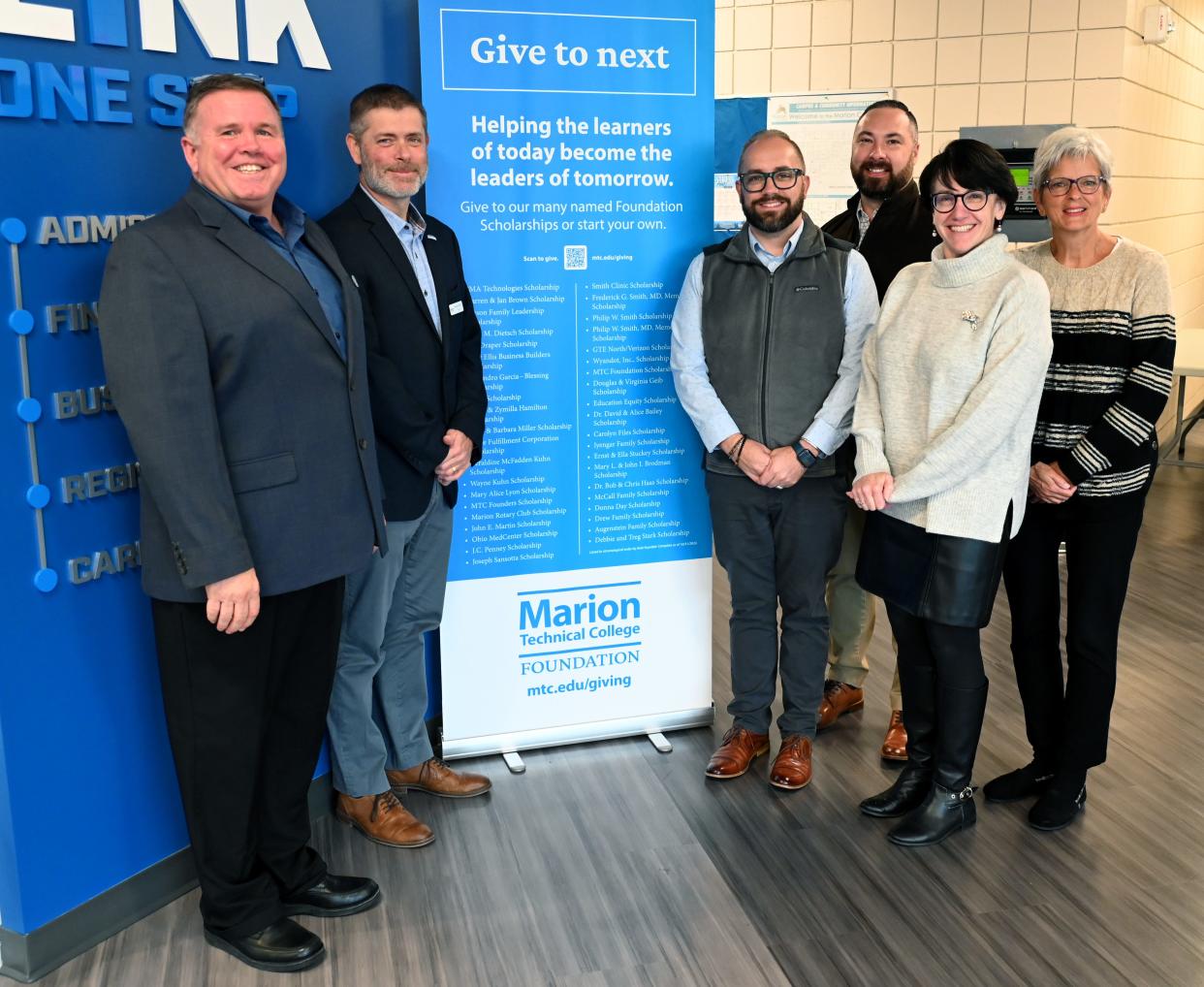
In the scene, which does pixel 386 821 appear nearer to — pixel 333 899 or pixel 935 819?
pixel 333 899

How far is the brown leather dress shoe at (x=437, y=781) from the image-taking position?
287cm

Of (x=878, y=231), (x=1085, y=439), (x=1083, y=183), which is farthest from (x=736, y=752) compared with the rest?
(x=1083, y=183)

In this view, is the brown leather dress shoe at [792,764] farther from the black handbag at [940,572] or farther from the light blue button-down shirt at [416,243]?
the light blue button-down shirt at [416,243]

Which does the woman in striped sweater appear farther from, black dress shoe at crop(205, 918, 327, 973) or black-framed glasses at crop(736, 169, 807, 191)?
black dress shoe at crop(205, 918, 327, 973)

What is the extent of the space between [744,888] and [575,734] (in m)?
0.83

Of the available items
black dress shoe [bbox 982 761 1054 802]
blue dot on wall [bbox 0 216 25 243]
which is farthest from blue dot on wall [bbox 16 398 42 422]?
black dress shoe [bbox 982 761 1054 802]

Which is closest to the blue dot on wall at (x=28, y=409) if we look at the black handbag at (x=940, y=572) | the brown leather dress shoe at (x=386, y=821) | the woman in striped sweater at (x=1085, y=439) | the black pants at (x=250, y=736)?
the black pants at (x=250, y=736)

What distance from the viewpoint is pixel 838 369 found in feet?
9.12

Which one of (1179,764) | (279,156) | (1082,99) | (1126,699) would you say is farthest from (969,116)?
(279,156)

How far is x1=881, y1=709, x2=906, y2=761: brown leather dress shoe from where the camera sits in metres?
3.02

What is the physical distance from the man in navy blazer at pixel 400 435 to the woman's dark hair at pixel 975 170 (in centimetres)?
114

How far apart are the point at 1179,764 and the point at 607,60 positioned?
2444 mm

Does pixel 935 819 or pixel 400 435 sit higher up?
pixel 400 435

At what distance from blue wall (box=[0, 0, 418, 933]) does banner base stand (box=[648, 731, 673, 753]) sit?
133 centimetres
